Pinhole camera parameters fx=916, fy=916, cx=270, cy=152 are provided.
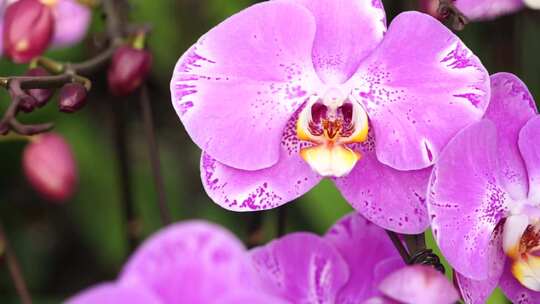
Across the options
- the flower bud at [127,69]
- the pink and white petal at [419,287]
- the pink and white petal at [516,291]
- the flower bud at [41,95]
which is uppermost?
the flower bud at [41,95]

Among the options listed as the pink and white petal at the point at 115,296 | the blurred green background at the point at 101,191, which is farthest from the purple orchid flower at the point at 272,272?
the blurred green background at the point at 101,191

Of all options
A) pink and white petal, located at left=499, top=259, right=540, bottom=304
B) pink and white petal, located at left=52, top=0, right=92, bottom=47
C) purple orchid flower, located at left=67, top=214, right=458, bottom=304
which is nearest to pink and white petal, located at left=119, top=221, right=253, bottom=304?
purple orchid flower, located at left=67, top=214, right=458, bottom=304

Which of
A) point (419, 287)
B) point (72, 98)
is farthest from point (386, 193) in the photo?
point (72, 98)

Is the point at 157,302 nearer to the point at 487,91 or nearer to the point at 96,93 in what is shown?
the point at 487,91

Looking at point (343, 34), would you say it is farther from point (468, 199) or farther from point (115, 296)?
point (115, 296)

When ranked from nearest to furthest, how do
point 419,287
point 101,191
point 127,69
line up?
point 419,287 → point 127,69 → point 101,191

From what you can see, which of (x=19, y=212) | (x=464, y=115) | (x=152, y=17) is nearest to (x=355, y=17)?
(x=464, y=115)

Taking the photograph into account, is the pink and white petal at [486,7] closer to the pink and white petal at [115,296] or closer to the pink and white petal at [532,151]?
the pink and white petal at [532,151]

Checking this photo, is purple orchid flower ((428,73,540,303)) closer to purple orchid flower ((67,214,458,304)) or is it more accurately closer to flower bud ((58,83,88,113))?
purple orchid flower ((67,214,458,304))
